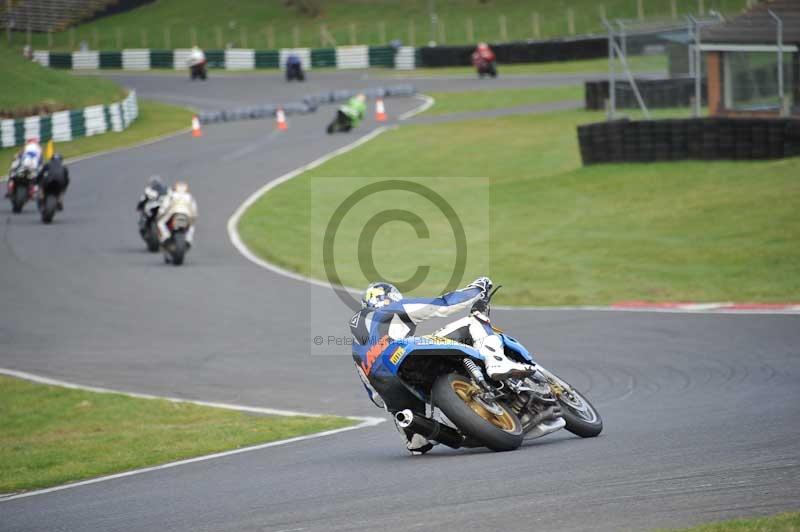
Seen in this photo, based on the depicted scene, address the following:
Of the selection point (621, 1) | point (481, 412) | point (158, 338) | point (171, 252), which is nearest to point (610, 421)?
point (481, 412)

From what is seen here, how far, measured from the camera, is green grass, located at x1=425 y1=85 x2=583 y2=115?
43562 mm

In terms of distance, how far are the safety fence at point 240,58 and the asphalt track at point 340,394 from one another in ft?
116

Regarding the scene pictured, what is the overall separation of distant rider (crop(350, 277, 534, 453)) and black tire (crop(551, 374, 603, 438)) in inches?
23.0

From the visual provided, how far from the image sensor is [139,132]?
4125 cm

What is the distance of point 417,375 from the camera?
8.70m

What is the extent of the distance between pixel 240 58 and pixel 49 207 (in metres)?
39.7

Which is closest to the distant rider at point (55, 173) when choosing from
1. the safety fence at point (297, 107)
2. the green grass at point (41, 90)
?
the green grass at point (41, 90)

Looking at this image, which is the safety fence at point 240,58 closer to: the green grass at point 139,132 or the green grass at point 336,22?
the green grass at point 336,22

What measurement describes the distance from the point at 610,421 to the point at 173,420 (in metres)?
4.64

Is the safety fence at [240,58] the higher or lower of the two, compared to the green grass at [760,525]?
higher

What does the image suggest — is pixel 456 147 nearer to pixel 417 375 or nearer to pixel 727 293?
pixel 727 293

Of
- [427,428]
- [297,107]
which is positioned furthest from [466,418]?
[297,107]

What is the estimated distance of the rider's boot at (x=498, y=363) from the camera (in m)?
8.34

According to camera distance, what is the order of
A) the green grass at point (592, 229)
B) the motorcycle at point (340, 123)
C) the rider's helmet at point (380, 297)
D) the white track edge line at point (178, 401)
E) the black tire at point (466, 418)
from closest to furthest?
1. the black tire at point (466, 418)
2. the rider's helmet at point (380, 297)
3. the white track edge line at point (178, 401)
4. the green grass at point (592, 229)
5. the motorcycle at point (340, 123)
